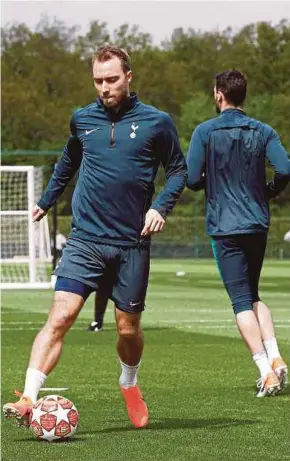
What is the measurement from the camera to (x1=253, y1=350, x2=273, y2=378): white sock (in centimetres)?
1041

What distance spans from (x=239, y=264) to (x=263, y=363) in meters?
0.71

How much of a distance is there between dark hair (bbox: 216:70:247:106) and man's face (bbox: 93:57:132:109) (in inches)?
86.6

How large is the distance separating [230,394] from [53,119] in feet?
250

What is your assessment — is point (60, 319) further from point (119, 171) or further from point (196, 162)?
point (196, 162)

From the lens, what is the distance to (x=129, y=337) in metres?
8.84

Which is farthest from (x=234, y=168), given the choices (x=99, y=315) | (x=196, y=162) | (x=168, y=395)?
(x=99, y=315)

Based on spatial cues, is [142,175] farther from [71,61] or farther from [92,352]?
[71,61]

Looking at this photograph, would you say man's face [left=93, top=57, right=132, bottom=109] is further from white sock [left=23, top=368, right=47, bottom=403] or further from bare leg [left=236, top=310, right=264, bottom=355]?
bare leg [left=236, top=310, right=264, bottom=355]

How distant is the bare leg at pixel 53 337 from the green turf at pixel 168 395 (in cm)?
Answer: 43

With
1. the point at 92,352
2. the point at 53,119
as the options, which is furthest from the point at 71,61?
the point at 92,352

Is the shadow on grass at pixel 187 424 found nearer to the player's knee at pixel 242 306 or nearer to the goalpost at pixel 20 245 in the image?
the player's knee at pixel 242 306

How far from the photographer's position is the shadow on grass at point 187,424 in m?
8.75

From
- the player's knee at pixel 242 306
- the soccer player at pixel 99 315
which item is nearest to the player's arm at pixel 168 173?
the player's knee at pixel 242 306

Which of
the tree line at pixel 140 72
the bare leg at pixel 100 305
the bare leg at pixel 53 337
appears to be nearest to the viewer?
the bare leg at pixel 53 337
